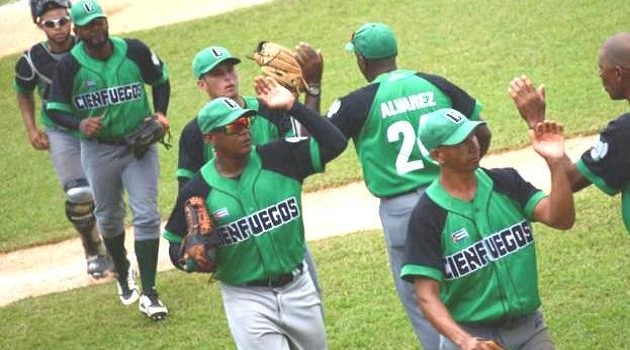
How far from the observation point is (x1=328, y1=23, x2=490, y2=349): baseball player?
7000mm

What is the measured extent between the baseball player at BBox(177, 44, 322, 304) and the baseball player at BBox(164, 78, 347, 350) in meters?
0.62

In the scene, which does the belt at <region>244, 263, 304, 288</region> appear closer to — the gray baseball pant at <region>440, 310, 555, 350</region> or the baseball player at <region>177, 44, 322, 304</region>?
the baseball player at <region>177, 44, 322, 304</region>

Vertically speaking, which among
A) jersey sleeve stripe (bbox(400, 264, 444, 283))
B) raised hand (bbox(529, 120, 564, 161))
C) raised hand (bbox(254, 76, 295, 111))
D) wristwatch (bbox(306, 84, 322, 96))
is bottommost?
jersey sleeve stripe (bbox(400, 264, 444, 283))

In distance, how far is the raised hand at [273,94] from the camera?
255 inches

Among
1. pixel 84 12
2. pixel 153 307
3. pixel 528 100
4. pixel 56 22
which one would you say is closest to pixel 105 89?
pixel 84 12

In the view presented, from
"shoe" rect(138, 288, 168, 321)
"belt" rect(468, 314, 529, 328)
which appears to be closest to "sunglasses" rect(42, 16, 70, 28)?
"shoe" rect(138, 288, 168, 321)

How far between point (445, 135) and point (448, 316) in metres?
0.80

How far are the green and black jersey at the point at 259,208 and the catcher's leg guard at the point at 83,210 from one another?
12.0 feet

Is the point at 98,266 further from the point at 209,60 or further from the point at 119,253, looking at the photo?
the point at 209,60

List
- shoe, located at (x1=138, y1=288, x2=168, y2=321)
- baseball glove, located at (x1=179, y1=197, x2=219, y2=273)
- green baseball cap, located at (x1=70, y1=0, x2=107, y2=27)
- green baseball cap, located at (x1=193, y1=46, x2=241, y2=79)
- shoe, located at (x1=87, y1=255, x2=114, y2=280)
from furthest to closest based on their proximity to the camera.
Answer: shoe, located at (x1=87, y1=255, x2=114, y2=280) < shoe, located at (x1=138, y1=288, x2=168, y2=321) < green baseball cap, located at (x1=70, y1=0, x2=107, y2=27) < green baseball cap, located at (x1=193, y1=46, x2=241, y2=79) < baseball glove, located at (x1=179, y1=197, x2=219, y2=273)

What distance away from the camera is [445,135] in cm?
557

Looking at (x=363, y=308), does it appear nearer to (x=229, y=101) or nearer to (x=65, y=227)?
(x=229, y=101)

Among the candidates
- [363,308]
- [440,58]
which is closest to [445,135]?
[363,308]

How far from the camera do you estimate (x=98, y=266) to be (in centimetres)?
1085
